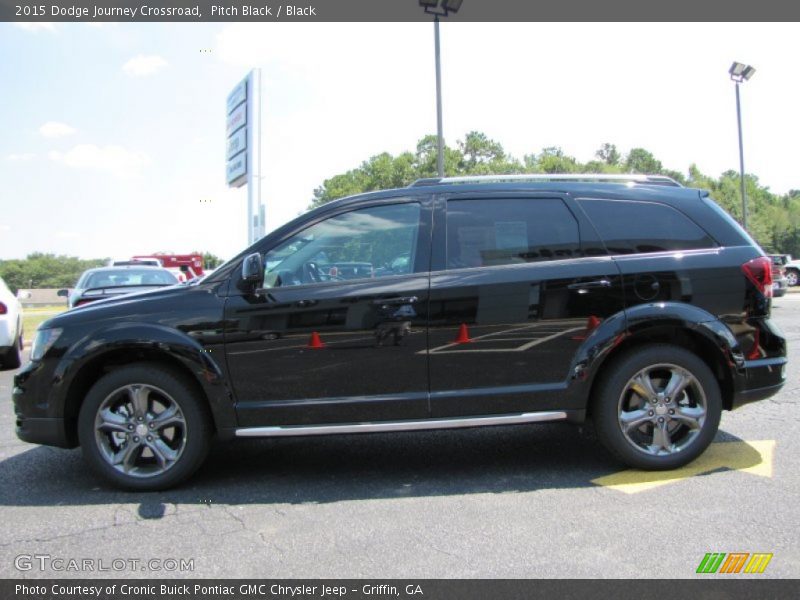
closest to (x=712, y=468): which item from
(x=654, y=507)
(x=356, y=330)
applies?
(x=654, y=507)

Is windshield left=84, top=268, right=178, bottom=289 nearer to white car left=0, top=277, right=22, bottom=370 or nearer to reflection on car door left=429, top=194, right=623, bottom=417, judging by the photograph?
white car left=0, top=277, right=22, bottom=370

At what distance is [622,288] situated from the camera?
4020mm

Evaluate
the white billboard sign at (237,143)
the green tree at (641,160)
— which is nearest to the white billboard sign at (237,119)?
the white billboard sign at (237,143)

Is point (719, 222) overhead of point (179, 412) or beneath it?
overhead

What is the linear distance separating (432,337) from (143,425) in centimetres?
190

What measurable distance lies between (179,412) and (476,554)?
204cm

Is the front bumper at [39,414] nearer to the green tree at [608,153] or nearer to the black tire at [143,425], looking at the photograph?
the black tire at [143,425]

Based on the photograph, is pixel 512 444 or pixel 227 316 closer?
pixel 227 316

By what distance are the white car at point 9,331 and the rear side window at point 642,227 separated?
8.15 meters

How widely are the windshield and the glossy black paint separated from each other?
7.90 metres
